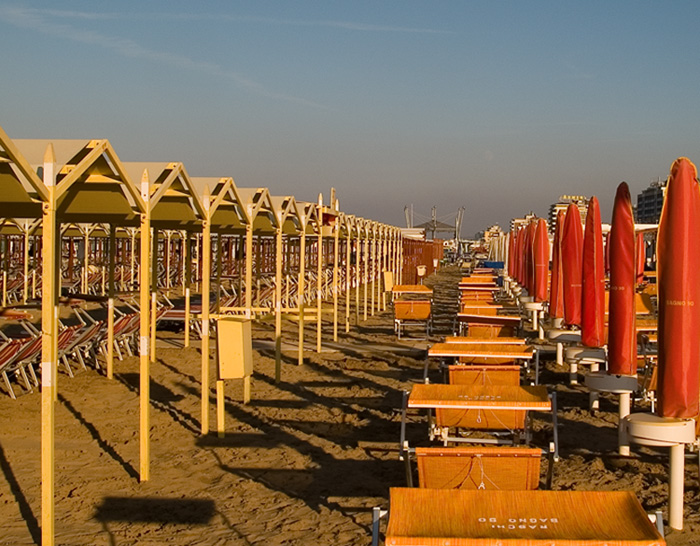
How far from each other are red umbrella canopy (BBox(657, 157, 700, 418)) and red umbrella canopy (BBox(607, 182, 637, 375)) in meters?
1.05

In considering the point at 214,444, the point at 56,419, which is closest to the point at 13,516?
the point at 214,444

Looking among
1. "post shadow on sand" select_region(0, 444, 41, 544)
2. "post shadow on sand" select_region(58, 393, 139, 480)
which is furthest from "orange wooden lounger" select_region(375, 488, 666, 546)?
"post shadow on sand" select_region(58, 393, 139, 480)

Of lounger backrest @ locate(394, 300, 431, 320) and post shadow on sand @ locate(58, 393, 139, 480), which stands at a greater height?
lounger backrest @ locate(394, 300, 431, 320)

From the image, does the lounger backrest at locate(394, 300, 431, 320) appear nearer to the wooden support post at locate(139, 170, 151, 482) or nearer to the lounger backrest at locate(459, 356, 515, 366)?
the lounger backrest at locate(459, 356, 515, 366)

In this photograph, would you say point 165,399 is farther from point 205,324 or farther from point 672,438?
point 672,438

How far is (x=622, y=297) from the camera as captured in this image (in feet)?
18.5

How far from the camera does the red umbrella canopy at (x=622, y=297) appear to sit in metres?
5.63

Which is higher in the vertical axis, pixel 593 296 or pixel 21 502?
pixel 593 296

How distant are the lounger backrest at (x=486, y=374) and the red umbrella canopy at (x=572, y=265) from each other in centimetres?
170

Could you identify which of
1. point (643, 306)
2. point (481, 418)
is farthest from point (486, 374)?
point (643, 306)

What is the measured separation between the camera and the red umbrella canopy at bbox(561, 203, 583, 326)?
829 centimetres

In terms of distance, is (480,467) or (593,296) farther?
(593,296)

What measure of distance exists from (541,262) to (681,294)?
24.8 ft

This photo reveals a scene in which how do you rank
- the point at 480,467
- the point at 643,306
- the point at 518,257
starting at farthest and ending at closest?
1. the point at 518,257
2. the point at 643,306
3. the point at 480,467
